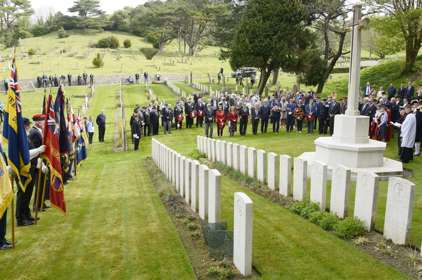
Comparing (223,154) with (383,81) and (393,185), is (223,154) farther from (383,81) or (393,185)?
(383,81)

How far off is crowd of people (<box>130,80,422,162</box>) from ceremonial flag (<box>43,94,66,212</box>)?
10808 mm

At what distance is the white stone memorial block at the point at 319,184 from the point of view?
909 cm

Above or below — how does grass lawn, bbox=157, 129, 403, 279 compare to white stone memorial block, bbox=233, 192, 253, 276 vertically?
below

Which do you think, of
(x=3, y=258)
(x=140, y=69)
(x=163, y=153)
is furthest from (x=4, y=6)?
(x=3, y=258)

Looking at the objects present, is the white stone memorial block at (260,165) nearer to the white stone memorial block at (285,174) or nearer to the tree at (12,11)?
the white stone memorial block at (285,174)

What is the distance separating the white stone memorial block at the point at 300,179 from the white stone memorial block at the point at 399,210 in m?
2.70

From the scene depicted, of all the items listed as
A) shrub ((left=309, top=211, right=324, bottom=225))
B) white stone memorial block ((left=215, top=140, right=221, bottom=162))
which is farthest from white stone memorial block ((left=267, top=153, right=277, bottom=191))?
white stone memorial block ((left=215, top=140, right=221, bottom=162))

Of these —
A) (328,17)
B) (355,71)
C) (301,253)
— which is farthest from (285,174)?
(328,17)

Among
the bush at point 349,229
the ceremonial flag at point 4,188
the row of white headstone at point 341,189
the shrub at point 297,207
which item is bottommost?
the shrub at point 297,207

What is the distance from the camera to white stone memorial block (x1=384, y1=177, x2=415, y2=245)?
6.96 m

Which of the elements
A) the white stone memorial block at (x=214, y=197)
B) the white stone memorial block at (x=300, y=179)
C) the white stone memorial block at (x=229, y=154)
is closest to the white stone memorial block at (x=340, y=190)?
the white stone memorial block at (x=300, y=179)

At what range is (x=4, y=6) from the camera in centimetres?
9056

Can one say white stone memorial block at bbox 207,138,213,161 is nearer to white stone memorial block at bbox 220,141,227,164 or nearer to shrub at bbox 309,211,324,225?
white stone memorial block at bbox 220,141,227,164

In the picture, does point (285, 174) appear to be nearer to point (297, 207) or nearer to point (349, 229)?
point (297, 207)
